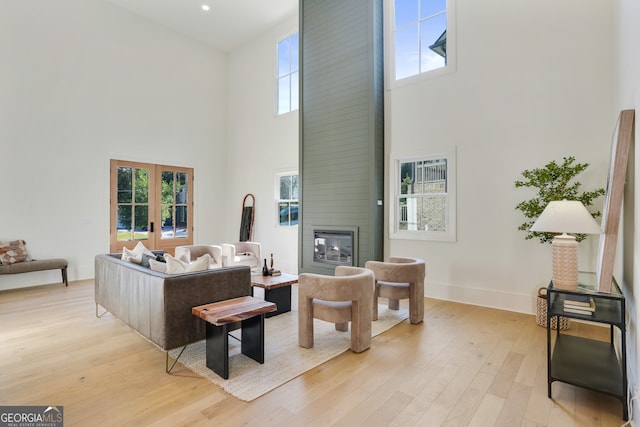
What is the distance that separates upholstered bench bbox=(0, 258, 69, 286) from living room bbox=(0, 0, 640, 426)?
0.42 metres

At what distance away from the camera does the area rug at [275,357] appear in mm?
2392

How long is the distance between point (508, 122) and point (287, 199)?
4491 mm

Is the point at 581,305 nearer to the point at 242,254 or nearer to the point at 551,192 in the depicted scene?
the point at 551,192

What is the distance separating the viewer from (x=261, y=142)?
25.5 ft

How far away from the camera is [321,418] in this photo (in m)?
2.00

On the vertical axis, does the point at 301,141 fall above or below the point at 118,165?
above

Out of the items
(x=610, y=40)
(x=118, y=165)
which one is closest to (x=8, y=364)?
(x=118, y=165)

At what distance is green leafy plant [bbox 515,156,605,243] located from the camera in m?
3.56

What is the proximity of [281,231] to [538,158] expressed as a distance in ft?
16.2

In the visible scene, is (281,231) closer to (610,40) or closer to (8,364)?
(8,364)

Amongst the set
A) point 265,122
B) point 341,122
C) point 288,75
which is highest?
point 288,75

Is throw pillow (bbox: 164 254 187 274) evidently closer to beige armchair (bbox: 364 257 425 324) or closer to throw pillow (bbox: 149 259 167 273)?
throw pillow (bbox: 149 259 167 273)

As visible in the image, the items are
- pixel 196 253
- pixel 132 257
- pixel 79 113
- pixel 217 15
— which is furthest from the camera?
pixel 217 15

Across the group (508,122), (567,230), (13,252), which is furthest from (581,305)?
(13,252)
